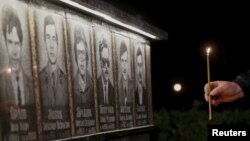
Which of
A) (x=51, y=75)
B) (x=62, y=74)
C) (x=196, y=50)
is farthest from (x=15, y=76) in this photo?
(x=196, y=50)

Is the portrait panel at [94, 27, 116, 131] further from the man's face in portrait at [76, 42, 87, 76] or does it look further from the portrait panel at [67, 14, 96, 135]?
the man's face in portrait at [76, 42, 87, 76]

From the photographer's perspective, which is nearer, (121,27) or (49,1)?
(49,1)

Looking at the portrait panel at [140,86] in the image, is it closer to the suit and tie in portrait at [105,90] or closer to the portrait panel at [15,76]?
the suit and tie in portrait at [105,90]

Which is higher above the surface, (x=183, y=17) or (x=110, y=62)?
(x=183, y=17)

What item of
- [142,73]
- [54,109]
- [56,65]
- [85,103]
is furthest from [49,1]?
[142,73]

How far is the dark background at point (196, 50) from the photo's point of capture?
31594mm

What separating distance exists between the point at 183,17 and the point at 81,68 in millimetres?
21970

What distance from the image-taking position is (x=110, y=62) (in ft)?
37.6

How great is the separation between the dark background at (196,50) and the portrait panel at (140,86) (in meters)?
16.9

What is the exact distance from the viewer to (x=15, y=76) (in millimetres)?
7285

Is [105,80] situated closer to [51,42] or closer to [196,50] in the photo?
[51,42]

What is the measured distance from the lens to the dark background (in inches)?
1244

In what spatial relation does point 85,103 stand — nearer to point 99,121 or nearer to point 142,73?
point 99,121

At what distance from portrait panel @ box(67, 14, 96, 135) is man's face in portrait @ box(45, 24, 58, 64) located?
0.67 meters
